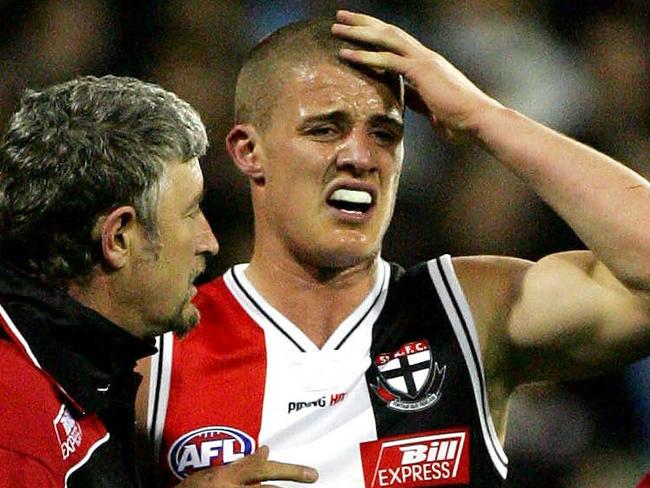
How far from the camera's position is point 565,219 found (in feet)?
8.50

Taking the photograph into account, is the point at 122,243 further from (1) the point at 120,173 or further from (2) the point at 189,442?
(2) the point at 189,442

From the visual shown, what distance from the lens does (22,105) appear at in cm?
244

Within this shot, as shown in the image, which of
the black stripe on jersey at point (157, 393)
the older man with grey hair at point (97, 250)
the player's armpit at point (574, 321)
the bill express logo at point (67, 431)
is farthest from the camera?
the black stripe on jersey at point (157, 393)

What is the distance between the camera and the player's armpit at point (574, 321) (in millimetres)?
2648

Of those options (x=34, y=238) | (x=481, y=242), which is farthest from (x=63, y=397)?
(x=481, y=242)

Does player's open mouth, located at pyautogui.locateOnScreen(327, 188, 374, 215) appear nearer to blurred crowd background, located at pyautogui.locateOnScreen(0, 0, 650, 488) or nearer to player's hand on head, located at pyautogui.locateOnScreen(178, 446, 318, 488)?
player's hand on head, located at pyautogui.locateOnScreen(178, 446, 318, 488)

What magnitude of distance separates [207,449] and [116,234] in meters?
0.56

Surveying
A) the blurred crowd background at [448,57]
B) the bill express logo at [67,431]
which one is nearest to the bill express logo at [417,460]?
the bill express logo at [67,431]

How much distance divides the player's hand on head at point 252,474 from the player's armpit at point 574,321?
1.89 feet

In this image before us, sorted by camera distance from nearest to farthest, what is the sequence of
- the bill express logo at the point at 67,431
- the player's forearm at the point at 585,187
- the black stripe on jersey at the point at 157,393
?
the bill express logo at the point at 67,431 → the player's forearm at the point at 585,187 → the black stripe on jersey at the point at 157,393

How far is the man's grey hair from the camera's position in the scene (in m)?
2.33

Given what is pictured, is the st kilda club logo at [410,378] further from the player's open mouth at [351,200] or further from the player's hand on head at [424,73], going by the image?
the player's hand on head at [424,73]

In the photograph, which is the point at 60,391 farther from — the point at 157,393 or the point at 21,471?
the point at 157,393

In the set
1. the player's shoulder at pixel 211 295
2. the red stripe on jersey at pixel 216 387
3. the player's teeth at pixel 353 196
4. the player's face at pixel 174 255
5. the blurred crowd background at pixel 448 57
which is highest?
the player's face at pixel 174 255
